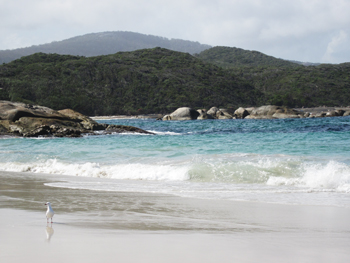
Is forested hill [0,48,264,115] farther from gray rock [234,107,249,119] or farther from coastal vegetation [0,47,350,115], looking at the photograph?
gray rock [234,107,249,119]

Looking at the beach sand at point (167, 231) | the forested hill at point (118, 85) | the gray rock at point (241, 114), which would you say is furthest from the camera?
the forested hill at point (118, 85)

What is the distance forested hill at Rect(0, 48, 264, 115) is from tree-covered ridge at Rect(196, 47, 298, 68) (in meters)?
58.8

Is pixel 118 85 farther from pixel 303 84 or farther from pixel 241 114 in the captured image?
pixel 303 84

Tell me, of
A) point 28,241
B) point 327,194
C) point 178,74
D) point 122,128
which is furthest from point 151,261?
point 178,74

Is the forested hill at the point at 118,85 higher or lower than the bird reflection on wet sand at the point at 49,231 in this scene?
higher

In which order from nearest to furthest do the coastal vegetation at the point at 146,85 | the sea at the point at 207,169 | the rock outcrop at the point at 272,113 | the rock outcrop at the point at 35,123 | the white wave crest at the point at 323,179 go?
the sea at the point at 207,169 → the white wave crest at the point at 323,179 → the rock outcrop at the point at 35,123 → the rock outcrop at the point at 272,113 → the coastal vegetation at the point at 146,85

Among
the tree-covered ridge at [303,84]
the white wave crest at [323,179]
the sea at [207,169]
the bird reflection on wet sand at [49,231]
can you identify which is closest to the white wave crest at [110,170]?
the sea at [207,169]

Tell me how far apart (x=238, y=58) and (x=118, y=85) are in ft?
284

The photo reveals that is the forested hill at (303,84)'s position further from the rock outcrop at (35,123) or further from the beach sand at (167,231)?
the beach sand at (167,231)

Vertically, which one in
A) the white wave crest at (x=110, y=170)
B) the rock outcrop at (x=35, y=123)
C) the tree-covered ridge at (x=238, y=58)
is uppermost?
the tree-covered ridge at (x=238, y=58)

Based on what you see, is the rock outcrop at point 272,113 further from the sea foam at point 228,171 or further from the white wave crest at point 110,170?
the white wave crest at point 110,170

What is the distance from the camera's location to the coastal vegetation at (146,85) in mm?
76125

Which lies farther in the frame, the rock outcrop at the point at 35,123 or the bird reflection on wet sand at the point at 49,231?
the rock outcrop at the point at 35,123

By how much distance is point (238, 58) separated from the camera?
160 m
